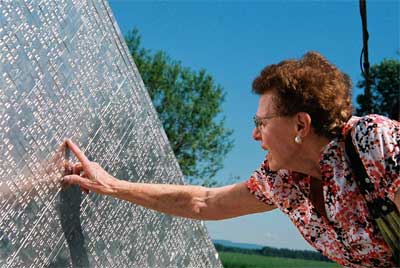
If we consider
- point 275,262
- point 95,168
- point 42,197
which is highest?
point 275,262

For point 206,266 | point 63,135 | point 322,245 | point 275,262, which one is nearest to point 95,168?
point 63,135

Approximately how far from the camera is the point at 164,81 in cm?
1065

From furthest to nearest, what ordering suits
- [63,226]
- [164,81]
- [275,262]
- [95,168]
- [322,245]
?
[164,81] → [275,262] → [95,168] → [63,226] → [322,245]

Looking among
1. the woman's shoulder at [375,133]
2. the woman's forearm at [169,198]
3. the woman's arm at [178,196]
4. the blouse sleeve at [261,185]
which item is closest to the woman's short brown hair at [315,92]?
the woman's shoulder at [375,133]

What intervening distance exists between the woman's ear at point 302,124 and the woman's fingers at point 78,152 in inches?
31.2

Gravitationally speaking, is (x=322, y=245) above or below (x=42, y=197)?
below

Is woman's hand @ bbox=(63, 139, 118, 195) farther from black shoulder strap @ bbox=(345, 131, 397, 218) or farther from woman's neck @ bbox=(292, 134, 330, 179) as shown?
black shoulder strap @ bbox=(345, 131, 397, 218)

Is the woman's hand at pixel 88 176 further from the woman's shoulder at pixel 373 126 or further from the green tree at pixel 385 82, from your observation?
the green tree at pixel 385 82

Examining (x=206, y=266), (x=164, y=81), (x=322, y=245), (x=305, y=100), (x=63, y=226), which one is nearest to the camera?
(x=305, y=100)

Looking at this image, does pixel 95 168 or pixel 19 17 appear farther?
pixel 95 168

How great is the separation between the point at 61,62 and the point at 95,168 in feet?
1.30

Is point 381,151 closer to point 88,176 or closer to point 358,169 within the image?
point 358,169

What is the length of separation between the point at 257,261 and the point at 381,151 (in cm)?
895

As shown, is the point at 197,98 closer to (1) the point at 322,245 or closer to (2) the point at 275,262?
(2) the point at 275,262
